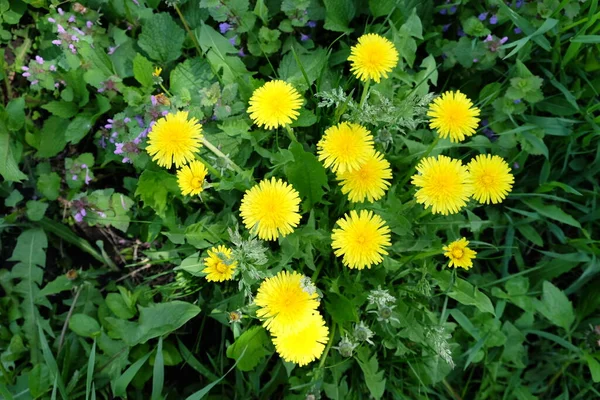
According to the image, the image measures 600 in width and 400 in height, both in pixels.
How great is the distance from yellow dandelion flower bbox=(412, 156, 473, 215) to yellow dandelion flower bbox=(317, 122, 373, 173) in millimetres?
181

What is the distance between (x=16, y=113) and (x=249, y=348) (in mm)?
1370

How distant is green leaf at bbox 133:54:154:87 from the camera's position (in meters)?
1.87

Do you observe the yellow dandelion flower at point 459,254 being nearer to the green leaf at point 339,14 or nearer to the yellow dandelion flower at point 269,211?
the yellow dandelion flower at point 269,211

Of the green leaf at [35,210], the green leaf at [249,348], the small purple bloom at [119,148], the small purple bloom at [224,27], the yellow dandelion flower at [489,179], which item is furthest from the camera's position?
the green leaf at [35,210]

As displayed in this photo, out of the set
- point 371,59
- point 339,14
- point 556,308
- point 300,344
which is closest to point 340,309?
point 300,344

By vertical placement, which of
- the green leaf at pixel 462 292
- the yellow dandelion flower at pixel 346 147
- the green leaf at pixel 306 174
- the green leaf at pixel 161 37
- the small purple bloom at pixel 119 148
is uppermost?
the green leaf at pixel 161 37

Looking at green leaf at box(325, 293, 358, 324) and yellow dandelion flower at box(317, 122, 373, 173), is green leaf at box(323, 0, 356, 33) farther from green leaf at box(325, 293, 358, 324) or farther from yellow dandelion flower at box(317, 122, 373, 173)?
green leaf at box(325, 293, 358, 324)

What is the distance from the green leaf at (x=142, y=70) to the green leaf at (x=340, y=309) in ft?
3.56

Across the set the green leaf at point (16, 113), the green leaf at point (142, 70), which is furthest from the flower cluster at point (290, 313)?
the green leaf at point (16, 113)

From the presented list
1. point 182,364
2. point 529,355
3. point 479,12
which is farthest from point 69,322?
point 479,12

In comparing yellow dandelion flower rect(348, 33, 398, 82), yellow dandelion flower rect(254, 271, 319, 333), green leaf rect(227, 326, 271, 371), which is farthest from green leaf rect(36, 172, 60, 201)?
yellow dandelion flower rect(348, 33, 398, 82)

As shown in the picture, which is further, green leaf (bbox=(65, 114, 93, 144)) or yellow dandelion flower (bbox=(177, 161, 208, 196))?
green leaf (bbox=(65, 114, 93, 144))

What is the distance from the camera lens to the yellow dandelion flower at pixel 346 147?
1427 millimetres

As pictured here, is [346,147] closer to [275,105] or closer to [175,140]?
[275,105]
